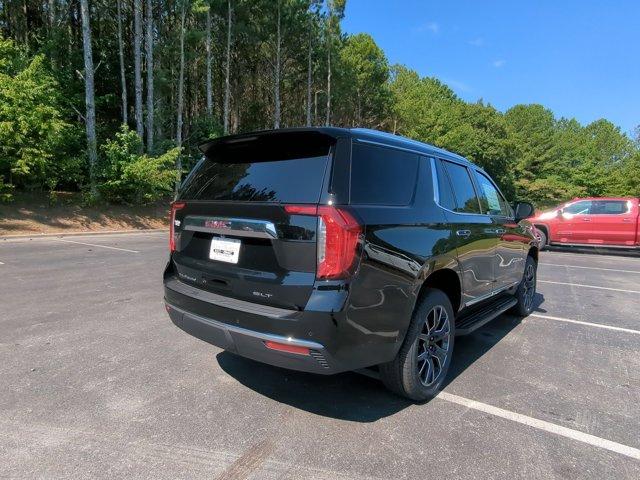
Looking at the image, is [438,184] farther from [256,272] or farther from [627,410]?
[627,410]

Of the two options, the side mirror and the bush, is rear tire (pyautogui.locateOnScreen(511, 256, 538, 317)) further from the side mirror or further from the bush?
the bush

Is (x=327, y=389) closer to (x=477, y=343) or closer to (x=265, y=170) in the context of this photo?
(x=265, y=170)

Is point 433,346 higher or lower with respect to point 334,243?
lower

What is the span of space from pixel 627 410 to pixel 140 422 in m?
3.51

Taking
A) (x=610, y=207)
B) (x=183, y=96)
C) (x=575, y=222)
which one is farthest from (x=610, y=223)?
(x=183, y=96)

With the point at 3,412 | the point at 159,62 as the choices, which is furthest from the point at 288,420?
the point at 159,62

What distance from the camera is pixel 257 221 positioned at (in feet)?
9.13

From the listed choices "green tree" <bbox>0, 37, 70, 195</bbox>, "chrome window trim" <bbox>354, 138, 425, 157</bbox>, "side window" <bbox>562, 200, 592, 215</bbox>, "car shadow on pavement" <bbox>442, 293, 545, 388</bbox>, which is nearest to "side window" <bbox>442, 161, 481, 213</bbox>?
"chrome window trim" <bbox>354, 138, 425, 157</bbox>

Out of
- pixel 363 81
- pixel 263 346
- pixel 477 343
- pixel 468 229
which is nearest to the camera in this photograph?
pixel 263 346

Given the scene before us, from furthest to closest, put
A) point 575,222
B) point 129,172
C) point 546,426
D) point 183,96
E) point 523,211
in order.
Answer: point 183,96
point 129,172
point 575,222
point 523,211
point 546,426

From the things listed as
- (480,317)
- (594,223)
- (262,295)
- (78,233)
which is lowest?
(78,233)

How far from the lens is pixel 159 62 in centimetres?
2306

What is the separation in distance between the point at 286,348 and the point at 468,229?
212 centimetres

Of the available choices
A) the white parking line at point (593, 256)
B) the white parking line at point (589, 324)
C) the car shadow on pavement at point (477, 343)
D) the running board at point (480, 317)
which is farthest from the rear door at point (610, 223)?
the running board at point (480, 317)
